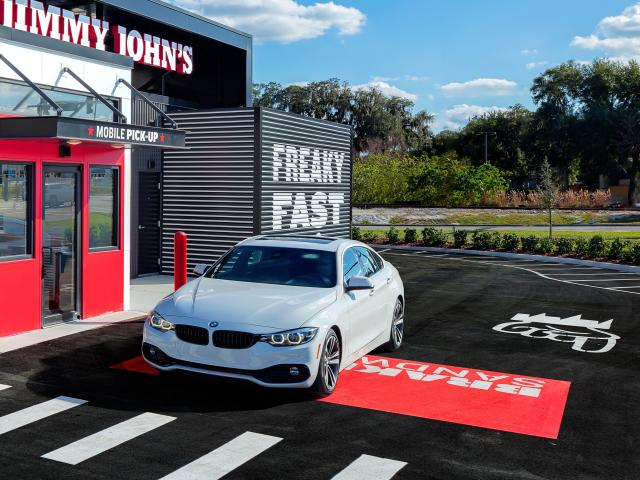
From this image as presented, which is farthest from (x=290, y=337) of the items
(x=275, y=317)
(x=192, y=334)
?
(x=192, y=334)

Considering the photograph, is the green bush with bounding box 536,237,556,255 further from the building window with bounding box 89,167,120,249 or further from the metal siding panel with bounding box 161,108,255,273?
the building window with bounding box 89,167,120,249

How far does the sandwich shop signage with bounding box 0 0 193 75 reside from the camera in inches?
704

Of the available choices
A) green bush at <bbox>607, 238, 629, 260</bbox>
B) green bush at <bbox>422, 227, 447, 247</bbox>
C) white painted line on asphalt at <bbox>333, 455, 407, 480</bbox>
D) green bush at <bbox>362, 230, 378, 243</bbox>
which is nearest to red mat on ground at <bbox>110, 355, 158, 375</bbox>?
white painted line on asphalt at <bbox>333, 455, 407, 480</bbox>

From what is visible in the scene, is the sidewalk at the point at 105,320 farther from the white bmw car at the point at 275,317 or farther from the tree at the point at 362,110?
the tree at the point at 362,110

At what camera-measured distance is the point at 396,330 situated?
33.8 feet

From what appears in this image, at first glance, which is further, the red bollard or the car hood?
the red bollard

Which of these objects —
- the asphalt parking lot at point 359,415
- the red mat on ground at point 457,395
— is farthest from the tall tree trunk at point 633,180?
the red mat on ground at point 457,395

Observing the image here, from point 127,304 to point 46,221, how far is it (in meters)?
2.56

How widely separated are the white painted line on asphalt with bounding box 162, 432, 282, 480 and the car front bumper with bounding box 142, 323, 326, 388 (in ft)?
2.61

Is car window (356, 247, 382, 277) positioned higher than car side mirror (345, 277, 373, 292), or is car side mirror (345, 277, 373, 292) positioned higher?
car window (356, 247, 382, 277)

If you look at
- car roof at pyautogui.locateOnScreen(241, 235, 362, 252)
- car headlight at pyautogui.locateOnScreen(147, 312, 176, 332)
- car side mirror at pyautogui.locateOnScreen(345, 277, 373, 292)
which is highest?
car roof at pyautogui.locateOnScreen(241, 235, 362, 252)

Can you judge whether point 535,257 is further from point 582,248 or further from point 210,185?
point 210,185

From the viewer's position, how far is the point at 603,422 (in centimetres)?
726

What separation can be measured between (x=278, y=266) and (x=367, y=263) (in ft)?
4.68
